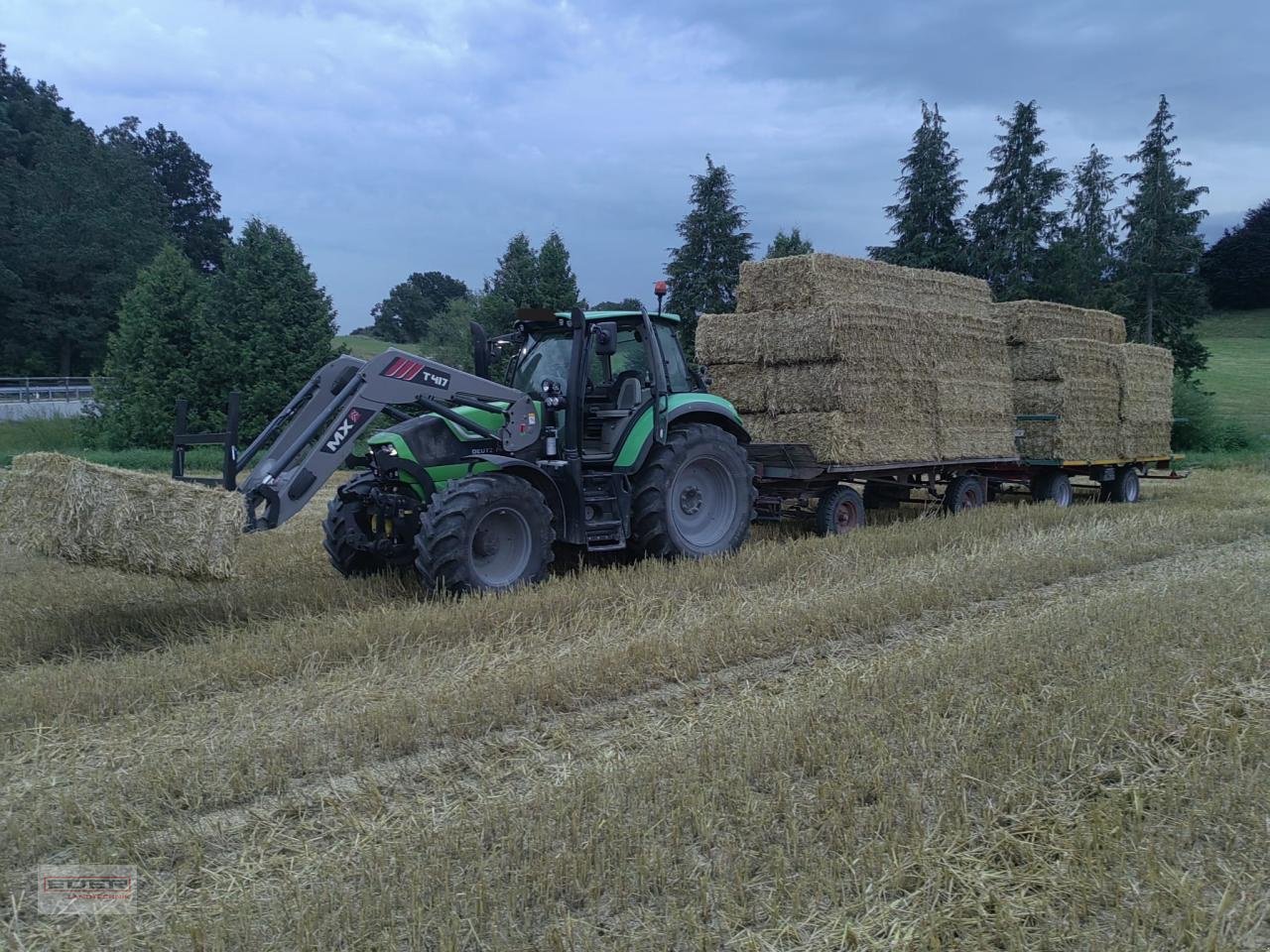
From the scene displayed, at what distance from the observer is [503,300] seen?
23188 mm

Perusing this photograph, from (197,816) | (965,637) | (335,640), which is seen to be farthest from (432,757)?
(965,637)

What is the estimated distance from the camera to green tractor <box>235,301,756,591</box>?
6.57 m

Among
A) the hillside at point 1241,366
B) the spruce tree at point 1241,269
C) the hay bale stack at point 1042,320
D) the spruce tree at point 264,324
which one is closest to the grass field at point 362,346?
the spruce tree at point 264,324

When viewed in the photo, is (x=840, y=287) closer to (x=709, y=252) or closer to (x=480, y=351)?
(x=480, y=351)

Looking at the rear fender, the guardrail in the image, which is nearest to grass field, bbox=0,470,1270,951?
the rear fender

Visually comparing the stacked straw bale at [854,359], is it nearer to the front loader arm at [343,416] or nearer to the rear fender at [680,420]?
the rear fender at [680,420]

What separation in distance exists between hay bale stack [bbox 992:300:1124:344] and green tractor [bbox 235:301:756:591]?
631 cm

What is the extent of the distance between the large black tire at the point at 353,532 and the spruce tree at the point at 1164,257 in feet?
97.4

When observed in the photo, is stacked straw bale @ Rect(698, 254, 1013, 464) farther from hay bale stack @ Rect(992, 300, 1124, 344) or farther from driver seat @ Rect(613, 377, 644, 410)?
driver seat @ Rect(613, 377, 644, 410)

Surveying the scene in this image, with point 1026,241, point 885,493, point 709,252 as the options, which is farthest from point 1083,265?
point 885,493

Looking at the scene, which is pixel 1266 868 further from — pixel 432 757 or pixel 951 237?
pixel 951 237

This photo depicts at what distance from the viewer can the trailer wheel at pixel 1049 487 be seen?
43.0 feet

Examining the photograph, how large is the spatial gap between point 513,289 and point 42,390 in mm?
26755

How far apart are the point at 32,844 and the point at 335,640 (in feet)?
7.87
